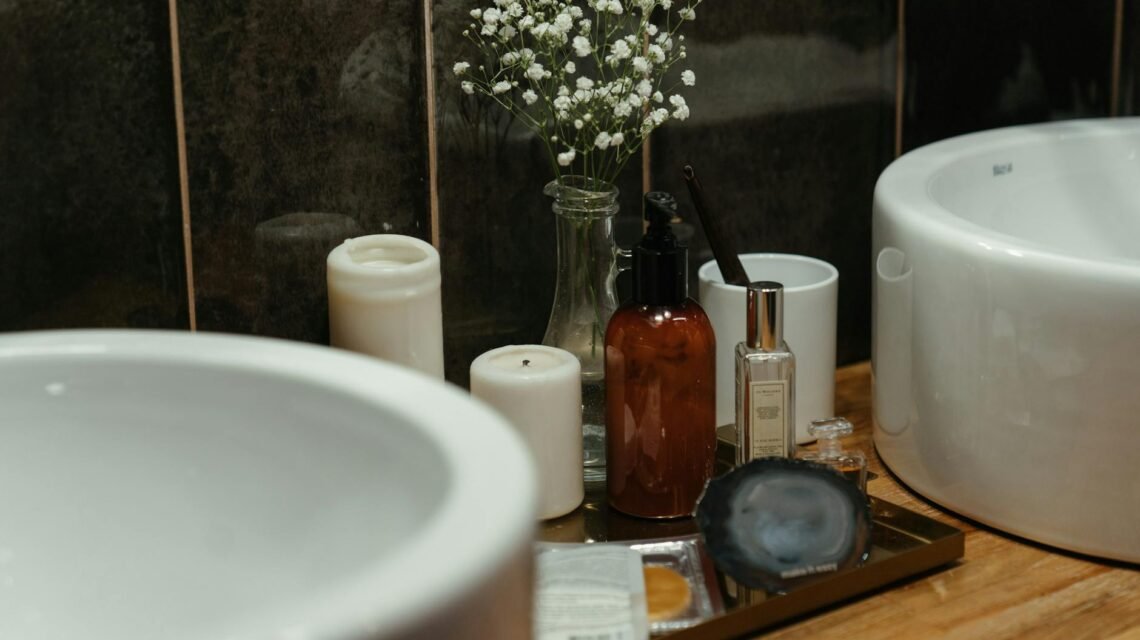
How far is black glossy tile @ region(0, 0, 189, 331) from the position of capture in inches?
37.7

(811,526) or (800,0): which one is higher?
(800,0)

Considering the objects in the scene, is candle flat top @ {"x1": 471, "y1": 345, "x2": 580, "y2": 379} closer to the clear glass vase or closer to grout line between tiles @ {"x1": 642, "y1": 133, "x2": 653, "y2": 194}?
the clear glass vase

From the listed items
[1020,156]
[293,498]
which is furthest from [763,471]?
[1020,156]

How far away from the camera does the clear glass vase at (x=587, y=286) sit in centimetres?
110

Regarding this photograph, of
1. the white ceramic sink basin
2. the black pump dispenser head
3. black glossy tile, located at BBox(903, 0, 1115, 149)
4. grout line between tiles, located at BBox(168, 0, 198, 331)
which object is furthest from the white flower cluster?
the white ceramic sink basin

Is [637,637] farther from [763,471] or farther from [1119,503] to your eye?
[1119,503]

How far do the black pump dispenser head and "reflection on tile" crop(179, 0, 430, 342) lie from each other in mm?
232

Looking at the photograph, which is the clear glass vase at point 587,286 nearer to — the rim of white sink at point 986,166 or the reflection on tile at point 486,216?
the reflection on tile at point 486,216

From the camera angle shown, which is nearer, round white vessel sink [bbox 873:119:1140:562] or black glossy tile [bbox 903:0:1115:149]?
round white vessel sink [bbox 873:119:1140:562]

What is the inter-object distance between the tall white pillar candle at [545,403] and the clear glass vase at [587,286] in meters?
0.08

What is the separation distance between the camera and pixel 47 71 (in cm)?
96

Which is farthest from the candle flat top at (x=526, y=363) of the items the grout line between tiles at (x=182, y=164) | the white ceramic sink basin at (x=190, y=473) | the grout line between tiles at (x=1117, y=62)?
the grout line between tiles at (x=1117, y=62)

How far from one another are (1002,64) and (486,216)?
0.65 meters

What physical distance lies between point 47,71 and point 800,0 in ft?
2.29
